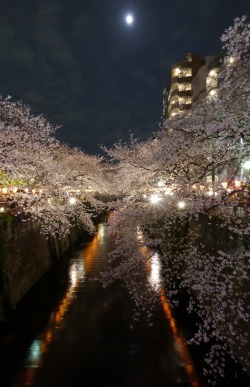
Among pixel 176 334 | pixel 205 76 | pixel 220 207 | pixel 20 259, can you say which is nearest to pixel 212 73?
pixel 205 76

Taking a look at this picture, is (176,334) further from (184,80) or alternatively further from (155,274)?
(184,80)

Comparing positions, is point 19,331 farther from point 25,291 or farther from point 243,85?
point 243,85

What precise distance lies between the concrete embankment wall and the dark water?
88 centimetres

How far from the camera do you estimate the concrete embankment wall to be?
1675cm

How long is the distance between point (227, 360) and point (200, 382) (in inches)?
69.3

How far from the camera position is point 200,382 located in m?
11.4

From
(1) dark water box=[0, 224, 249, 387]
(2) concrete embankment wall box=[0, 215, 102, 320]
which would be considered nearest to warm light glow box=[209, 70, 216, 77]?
(2) concrete embankment wall box=[0, 215, 102, 320]

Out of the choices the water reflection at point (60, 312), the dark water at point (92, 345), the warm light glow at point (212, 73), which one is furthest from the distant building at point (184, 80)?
the dark water at point (92, 345)

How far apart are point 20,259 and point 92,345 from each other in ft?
27.2

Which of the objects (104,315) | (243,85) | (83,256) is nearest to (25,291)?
(104,315)

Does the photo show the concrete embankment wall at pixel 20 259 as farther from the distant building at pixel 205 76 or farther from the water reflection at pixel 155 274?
the distant building at pixel 205 76

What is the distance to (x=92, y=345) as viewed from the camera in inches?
547

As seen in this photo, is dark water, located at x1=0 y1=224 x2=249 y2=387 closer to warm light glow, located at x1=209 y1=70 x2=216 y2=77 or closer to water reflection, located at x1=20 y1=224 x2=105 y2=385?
water reflection, located at x1=20 y1=224 x2=105 y2=385

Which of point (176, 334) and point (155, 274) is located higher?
point (155, 274)
